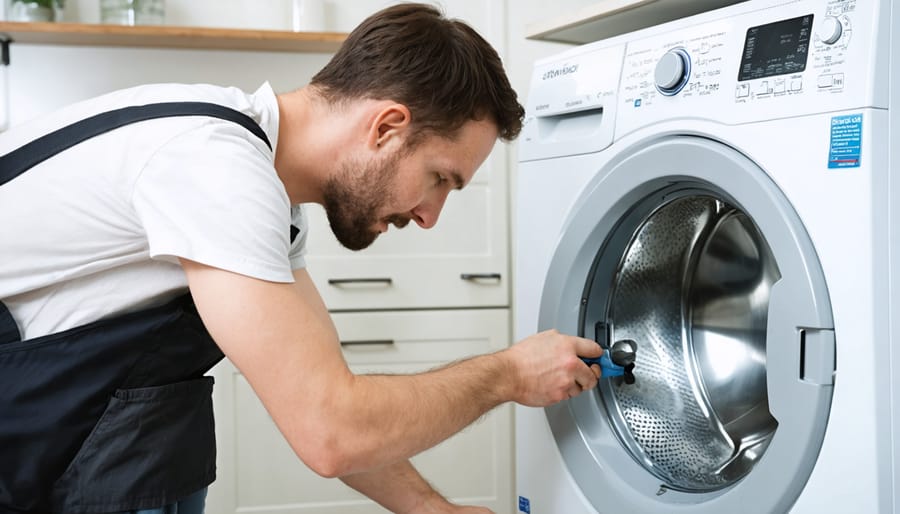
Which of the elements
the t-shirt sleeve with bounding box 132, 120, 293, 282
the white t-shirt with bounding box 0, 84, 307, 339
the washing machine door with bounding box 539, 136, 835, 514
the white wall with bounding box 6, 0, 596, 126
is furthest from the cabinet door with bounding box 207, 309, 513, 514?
the t-shirt sleeve with bounding box 132, 120, 293, 282

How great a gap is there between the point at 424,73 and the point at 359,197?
0.17 metres

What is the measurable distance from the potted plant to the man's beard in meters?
1.37

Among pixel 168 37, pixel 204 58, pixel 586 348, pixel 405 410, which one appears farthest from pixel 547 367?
pixel 204 58

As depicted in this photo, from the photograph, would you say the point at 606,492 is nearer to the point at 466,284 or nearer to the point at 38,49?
the point at 466,284

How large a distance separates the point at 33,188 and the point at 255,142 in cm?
23

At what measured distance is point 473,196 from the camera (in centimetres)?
232

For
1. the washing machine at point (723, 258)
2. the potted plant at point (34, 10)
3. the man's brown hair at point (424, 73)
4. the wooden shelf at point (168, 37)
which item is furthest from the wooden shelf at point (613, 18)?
the potted plant at point (34, 10)

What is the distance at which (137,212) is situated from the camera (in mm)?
883

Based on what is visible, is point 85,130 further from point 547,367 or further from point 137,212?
point 547,367

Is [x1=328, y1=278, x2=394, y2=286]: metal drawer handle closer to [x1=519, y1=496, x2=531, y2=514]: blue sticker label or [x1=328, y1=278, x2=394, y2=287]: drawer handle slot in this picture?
[x1=328, y1=278, x2=394, y2=287]: drawer handle slot

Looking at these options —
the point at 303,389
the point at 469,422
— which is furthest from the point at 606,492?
the point at 303,389

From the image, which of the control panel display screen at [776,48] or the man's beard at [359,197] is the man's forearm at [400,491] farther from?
the control panel display screen at [776,48]

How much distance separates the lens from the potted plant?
2.14m

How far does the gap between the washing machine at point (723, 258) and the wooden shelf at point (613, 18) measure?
0.09 m
